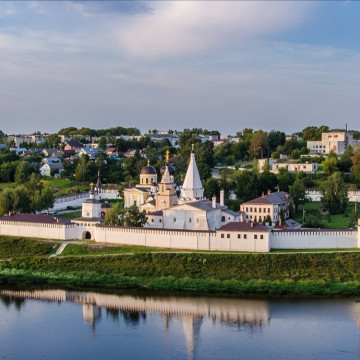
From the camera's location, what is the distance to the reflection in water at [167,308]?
63.2ft

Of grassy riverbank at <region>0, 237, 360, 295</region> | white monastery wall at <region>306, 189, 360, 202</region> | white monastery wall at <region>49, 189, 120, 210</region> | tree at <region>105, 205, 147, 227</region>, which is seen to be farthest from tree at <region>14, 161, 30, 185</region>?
grassy riverbank at <region>0, 237, 360, 295</region>

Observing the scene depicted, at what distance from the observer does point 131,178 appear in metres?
45.1

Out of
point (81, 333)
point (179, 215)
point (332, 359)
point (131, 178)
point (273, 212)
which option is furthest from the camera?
point (131, 178)

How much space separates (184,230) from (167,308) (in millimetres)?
5190

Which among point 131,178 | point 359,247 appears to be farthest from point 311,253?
point 131,178

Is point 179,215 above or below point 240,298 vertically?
above

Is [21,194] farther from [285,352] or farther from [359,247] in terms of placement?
[285,352]

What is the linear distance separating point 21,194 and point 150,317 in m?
15.3

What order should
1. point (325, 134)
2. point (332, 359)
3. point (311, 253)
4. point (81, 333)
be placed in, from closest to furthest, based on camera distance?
point (332, 359) → point (81, 333) → point (311, 253) → point (325, 134)

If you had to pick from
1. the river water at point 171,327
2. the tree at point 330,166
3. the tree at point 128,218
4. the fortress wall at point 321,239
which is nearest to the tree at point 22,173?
the tree at point 128,218

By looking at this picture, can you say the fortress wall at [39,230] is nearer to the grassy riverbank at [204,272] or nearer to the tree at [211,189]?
the grassy riverbank at [204,272]

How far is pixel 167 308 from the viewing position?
20.6 metres

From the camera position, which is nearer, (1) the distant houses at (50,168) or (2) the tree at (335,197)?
(2) the tree at (335,197)

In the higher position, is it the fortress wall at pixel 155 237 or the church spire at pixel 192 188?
the church spire at pixel 192 188
